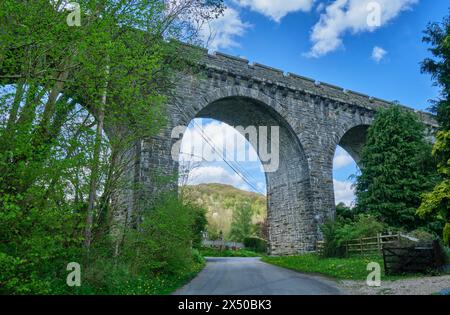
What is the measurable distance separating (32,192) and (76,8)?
3548 mm

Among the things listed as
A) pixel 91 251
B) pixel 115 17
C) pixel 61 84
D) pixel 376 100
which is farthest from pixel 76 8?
pixel 376 100

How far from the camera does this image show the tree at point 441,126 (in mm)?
11125

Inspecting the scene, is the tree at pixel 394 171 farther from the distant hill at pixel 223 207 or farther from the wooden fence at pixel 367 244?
the distant hill at pixel 223 207

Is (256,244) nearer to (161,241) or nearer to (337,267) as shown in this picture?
(337,267)

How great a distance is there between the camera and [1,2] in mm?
5387

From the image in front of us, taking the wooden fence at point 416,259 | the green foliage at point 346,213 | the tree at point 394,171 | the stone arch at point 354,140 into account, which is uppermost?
the stone arch at point 354,140

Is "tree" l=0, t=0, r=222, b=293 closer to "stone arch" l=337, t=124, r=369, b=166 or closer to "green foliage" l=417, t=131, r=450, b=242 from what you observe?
"green foliage" l=417, t=131, r=450, b=242

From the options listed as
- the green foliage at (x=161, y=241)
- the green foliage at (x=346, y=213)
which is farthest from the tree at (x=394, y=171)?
the green foliage at (x=161, y=241)

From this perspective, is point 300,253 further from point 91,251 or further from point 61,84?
point 61,84

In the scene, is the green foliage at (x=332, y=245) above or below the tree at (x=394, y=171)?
below

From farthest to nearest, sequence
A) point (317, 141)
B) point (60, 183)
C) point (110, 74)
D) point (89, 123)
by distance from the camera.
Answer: point (317, 141)
point (89, 123)
point (110, 74)
point (60, 183)

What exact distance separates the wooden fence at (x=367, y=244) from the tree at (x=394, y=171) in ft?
8.55

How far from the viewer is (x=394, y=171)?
62.5ft

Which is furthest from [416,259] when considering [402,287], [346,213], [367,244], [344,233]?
[346,213]
